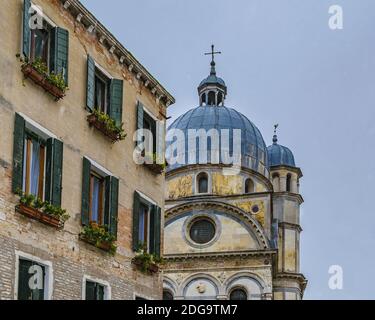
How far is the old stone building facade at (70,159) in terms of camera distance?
683 inches

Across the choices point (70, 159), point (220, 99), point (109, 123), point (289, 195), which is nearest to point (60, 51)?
point (70, 159)

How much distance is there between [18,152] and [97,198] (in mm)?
4059

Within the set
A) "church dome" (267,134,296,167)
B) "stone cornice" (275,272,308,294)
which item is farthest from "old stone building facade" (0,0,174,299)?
"church dome" (267,134,296,167)

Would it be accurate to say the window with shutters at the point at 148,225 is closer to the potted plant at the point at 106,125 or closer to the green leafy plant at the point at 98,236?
the potted plant at the point at 106,125

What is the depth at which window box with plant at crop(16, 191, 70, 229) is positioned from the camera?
17344mm

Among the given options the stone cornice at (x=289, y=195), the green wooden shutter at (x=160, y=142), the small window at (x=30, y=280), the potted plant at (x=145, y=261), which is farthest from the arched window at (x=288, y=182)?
the small window at (x=30, y=280)

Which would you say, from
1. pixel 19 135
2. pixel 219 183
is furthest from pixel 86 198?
pixel 219 183

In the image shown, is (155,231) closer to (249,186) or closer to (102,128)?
(102,128)

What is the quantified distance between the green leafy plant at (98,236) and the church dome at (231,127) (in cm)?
3594

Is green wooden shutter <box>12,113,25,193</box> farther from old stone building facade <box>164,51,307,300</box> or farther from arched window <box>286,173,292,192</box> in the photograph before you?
arched window <box>286,173,292,192</box>

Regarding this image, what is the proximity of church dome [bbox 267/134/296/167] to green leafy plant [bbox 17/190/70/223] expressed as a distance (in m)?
47.8

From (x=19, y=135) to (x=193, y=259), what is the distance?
33098 millimetres

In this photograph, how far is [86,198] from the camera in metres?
20.0
